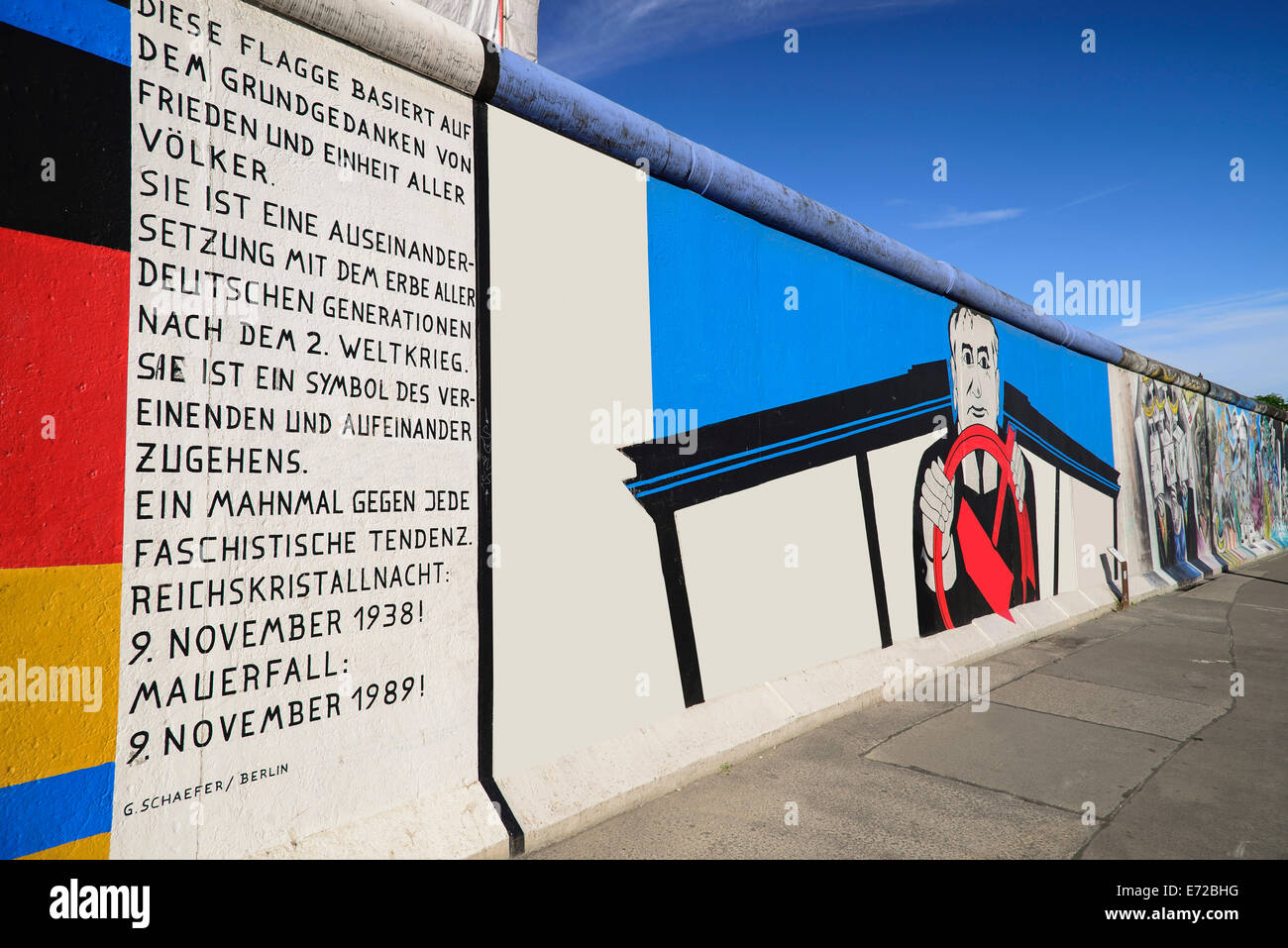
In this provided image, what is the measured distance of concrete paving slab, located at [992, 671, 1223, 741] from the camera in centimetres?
526

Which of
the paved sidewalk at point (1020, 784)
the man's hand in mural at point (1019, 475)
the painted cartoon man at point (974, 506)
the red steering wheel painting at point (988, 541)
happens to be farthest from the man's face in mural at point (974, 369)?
the paved sidewalk at point (1020, 784)

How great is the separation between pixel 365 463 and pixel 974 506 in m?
6.59

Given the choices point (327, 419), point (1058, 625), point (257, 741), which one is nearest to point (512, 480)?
point (327, 419)

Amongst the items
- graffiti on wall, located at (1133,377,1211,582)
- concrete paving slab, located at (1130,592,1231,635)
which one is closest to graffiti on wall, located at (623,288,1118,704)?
concrete paving slab, located at (1130,592,1231,635)

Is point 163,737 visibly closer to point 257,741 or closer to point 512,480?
point 257,741

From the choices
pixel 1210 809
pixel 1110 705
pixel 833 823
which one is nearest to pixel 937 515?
pixel 1110 705

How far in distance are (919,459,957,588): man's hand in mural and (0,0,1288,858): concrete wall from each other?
5.50ft

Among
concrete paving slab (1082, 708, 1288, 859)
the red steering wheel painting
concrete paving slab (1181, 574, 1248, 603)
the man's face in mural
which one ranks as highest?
the man's face in mural

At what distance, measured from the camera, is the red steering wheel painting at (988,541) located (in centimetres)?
756

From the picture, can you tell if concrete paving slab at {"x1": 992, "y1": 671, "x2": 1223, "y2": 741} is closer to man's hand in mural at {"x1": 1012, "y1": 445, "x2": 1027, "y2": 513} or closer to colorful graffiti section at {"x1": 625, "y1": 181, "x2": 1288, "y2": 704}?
colorful graffiti section at {"x1": 625, "y1": 181, "x2": 1288, "y2": 704}

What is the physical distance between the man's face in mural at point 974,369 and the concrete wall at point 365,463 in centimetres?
280

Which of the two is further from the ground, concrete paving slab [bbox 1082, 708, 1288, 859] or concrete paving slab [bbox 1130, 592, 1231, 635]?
concrete paving slab [bbox 1130, 592, 1231, 635]

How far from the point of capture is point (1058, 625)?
29.3 feet

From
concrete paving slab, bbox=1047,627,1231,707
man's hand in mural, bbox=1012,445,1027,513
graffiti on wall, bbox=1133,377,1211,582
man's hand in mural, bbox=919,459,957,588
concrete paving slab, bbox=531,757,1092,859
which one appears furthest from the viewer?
graffiti on wall, bbox=1133,377,1211,582
